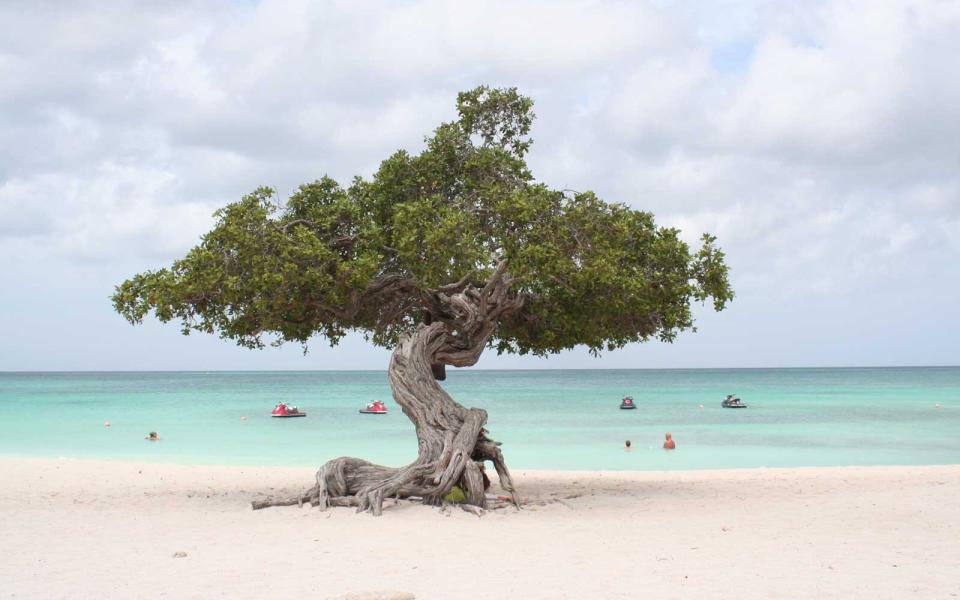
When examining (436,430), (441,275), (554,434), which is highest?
(441,275)

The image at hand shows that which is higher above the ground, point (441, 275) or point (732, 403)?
point (441, 275)

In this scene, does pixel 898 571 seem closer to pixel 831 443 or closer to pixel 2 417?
pixel 831 443

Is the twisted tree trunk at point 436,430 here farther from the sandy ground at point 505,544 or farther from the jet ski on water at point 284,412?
the jet ski on water at point 284,412

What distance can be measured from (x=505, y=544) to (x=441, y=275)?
4.47m

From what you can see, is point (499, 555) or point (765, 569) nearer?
point (765, 569)

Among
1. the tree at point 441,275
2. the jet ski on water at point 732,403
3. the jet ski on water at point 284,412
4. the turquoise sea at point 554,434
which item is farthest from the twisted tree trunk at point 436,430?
the jet ski on water at point 732,403

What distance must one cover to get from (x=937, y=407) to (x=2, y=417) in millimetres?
52997

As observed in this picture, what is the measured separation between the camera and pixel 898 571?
9.01 m

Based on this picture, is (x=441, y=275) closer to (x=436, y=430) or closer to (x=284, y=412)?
(x=436, y=430)

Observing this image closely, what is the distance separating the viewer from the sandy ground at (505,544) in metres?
8.28

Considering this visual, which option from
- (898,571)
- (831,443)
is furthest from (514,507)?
(831,443)

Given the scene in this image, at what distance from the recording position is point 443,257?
1237 centimetres

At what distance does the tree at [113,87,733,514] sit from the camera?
12586 millimetres

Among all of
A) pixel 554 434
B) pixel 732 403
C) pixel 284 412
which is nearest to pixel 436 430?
pixel 554 434
